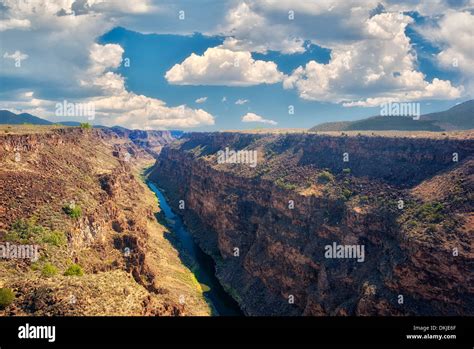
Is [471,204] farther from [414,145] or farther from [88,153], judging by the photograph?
[88,153]

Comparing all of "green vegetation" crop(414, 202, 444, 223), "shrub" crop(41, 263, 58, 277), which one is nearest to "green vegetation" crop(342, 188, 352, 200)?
"green vegetation" crop(414, 202, 444, 223)

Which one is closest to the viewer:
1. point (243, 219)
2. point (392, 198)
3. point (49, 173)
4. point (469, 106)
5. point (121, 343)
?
point (121, 343)

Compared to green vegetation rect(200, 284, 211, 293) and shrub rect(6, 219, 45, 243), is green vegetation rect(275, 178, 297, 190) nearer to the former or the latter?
green vegetation rect(200, 284, 211, 293)

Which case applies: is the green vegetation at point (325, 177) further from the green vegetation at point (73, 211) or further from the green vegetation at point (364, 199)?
the green vegetation at point (73, 211)

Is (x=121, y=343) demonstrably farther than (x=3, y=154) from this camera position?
No

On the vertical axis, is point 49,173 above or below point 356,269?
above

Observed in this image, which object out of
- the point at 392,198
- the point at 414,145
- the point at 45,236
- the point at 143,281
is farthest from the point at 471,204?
the point at 45,236
